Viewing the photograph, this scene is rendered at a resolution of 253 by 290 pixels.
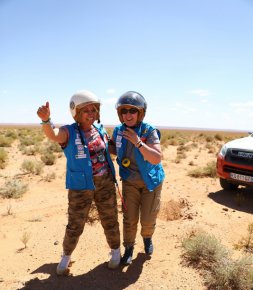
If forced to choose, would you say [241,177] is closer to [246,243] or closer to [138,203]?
[246,243]

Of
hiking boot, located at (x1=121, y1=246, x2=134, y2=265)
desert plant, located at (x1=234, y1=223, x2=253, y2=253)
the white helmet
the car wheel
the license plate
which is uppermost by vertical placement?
the white helmet

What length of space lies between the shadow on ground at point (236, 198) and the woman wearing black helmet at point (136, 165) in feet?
10.3

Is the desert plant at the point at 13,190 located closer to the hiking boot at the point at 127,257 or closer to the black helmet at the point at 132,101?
the hiking boot at the point at 127,257

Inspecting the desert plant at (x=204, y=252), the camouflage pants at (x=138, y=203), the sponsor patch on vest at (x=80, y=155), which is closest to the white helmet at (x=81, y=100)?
the sponsor patch on vest at (x=80, y=155)

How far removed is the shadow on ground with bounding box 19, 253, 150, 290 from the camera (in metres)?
3.28

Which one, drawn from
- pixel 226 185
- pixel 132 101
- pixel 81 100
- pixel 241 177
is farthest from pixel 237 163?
pixel 81 100

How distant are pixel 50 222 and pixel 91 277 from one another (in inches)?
76.5

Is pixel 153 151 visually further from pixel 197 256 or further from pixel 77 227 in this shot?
pixel 197 256

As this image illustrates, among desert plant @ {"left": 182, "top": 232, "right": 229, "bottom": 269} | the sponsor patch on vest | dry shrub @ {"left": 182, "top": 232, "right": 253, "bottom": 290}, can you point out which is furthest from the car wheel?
the sponsor patch on vest

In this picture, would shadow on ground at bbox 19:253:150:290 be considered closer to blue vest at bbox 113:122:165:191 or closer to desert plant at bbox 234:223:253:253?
blue vest at bbox 113:122:165:191

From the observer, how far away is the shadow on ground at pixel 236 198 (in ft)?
20.4

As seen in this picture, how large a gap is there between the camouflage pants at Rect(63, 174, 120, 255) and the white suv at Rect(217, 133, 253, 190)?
376cm

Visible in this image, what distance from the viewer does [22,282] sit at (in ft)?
11.0

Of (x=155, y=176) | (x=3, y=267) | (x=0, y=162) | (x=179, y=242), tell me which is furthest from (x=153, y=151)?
(x=0, y=162)
